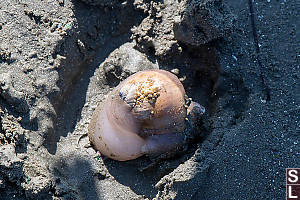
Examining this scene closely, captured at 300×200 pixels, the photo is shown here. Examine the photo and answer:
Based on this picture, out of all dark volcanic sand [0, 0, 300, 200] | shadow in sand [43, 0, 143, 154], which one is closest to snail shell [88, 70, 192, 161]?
dark volcanic sand [0, 0, 300, 200]

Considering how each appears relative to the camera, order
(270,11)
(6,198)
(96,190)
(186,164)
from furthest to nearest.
A: (270,11) → (96,190) → (186,164) → (6,198)

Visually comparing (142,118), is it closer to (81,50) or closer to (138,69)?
(138,69)

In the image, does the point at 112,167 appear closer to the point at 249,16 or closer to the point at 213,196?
the point at 213,196

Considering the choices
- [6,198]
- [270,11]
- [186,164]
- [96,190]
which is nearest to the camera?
[6,198]

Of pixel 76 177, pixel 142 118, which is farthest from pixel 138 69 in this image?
pixel 76 177

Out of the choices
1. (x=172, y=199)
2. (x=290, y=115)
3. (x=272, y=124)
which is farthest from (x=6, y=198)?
(x=290, y=115)

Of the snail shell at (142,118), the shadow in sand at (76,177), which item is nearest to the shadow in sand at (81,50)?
the shadow in sand at (76,177)

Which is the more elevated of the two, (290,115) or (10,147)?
(10,147)

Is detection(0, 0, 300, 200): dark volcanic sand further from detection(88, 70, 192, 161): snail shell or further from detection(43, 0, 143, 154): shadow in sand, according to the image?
detection(88, 70, 192, 161): snail shell
